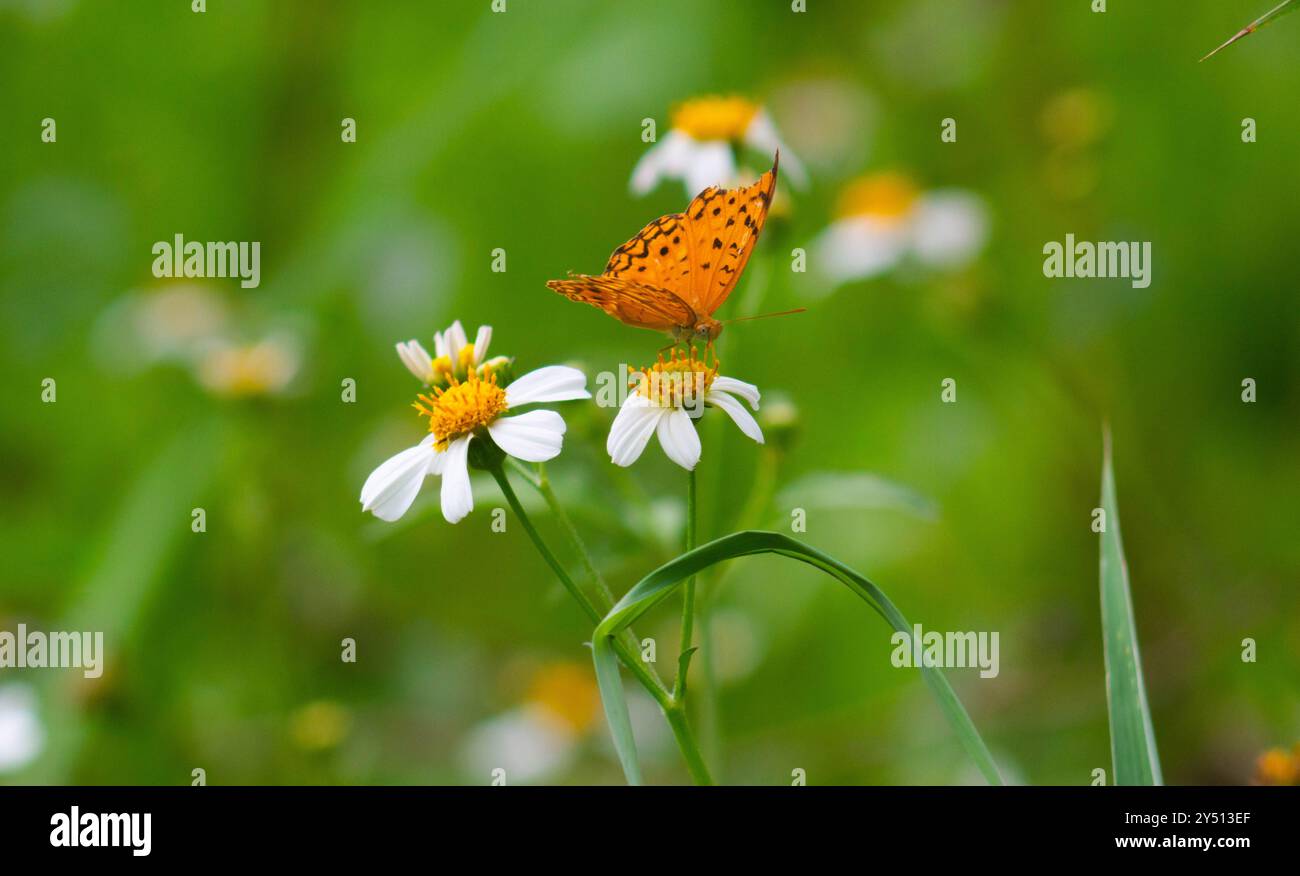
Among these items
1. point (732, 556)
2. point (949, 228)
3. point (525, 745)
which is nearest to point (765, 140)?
point (732, 556)

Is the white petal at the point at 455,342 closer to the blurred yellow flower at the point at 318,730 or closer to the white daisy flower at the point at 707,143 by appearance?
the white daisy flower at the point at 707,143

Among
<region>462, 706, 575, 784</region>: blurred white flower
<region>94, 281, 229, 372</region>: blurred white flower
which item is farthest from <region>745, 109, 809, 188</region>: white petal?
<region>94, 281, 229, 372</region>: blurred white flower

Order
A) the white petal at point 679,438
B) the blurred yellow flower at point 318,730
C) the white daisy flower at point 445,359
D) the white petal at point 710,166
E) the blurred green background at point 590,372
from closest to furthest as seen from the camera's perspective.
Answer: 1. the white petal at point 679,438
2. the white daisy flower at point 445,359
3. the white petal at point 710,166
4. the blurred yellow flower at point 318,730
5. the blurred green background at point 590,372

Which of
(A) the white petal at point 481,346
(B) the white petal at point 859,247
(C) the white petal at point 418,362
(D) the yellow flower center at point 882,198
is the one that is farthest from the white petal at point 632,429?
(D) the yellow flower center at point 882,198

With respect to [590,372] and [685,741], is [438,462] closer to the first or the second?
[685,741]

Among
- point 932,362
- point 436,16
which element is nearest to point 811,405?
point 932,362

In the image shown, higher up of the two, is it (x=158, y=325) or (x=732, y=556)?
(x=158, y=325)
